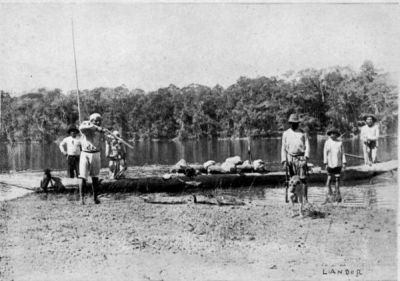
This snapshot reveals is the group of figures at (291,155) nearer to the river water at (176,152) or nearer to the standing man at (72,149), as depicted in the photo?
the standing man at (72,149)

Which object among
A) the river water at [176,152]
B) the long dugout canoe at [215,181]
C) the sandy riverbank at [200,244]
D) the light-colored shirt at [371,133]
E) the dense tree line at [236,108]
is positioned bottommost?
the sandy riverbank at [200,244]

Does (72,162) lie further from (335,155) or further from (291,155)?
(335,155)

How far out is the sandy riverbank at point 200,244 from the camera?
5.30 meters

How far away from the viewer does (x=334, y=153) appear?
25.8 feet

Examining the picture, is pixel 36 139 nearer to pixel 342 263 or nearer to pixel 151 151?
pixel 151 151

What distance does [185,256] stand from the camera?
17.7 feet

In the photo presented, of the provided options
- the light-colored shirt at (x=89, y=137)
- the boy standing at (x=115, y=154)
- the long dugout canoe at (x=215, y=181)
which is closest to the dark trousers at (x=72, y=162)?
the boy standing at (x=115, y=154)

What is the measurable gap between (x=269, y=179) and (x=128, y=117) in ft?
43.2

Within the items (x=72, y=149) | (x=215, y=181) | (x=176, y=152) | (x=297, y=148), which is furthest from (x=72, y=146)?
(x=176, y=152)

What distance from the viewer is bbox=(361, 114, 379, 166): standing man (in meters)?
9.55

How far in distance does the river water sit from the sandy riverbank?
4.83 meters

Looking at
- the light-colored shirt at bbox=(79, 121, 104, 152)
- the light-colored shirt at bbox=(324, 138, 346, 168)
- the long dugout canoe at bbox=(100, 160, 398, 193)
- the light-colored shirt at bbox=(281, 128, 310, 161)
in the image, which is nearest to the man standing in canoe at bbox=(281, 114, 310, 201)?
the light-colored shirt at bbox=(281, 128, 310, 161)

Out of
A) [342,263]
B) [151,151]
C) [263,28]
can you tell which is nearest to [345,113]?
[151,151]

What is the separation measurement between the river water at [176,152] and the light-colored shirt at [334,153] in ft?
12.9
